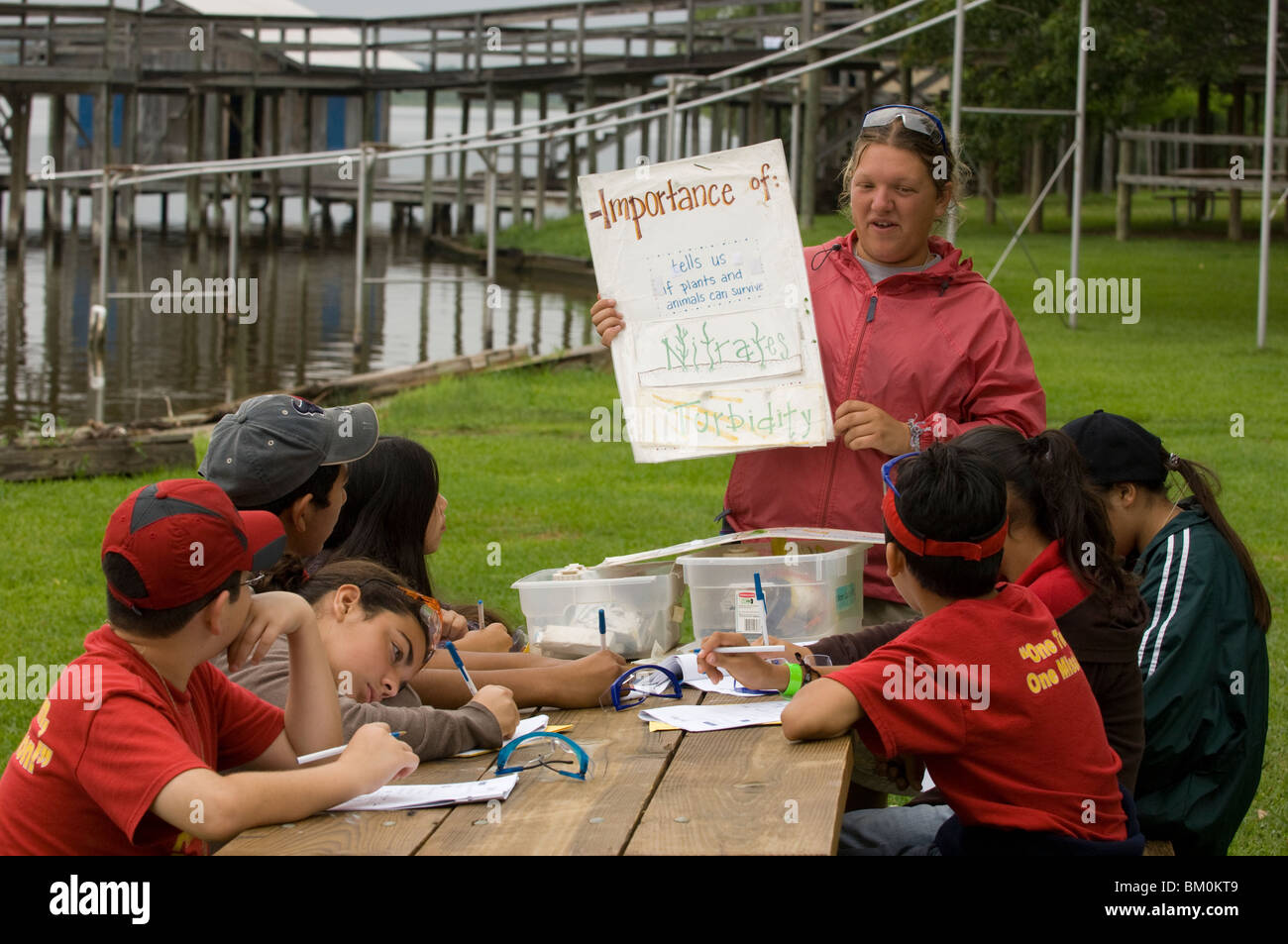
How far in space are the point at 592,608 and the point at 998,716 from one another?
144cm

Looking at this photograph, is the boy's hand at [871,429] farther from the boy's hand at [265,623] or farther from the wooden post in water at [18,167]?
the wooden post in water at [18,167]

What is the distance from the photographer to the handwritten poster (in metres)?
4.59

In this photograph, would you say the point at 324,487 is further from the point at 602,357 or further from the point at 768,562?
the point at 602,357

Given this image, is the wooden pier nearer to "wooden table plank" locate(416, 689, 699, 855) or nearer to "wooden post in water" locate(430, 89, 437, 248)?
"wooden post in water" locate(430, 89, 437, 248)

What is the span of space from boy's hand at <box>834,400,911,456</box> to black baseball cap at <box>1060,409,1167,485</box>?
439 mm

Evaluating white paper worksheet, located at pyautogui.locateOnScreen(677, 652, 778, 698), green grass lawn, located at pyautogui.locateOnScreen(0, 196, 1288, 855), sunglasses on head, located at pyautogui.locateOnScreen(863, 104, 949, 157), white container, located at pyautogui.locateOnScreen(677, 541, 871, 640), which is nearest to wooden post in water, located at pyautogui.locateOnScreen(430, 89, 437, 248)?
green grass lawn, located at pyautogui.locateOnScreen(0, 196, 1288, 855)

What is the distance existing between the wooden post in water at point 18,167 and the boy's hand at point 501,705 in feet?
109

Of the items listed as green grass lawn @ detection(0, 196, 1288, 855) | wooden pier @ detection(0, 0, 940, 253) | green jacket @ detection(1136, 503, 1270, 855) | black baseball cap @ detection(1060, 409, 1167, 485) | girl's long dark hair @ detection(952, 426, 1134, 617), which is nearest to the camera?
girl's long dark hair @ detection(952, 426, 1134, 617)

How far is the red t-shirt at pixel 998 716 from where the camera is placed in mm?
3186

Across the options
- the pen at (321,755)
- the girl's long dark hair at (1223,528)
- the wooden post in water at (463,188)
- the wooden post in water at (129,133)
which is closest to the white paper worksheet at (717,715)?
the pen at (321,755)

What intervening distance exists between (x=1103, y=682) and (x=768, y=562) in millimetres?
994

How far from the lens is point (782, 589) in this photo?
4.28 meters

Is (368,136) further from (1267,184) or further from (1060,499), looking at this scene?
(1060,499)

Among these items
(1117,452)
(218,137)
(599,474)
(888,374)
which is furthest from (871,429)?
(218,137)
